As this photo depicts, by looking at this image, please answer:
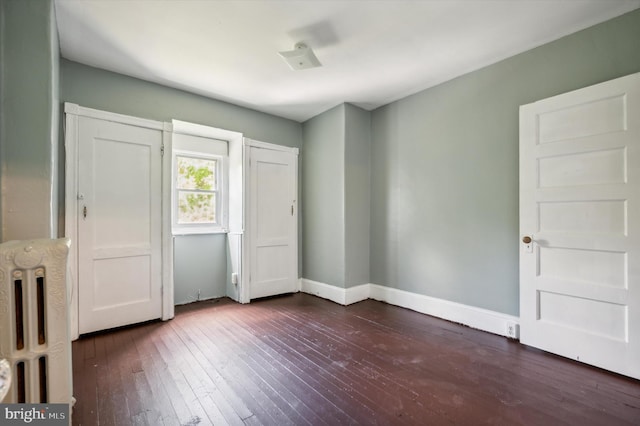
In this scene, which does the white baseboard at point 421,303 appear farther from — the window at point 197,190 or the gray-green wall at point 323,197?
the window at point 197,190

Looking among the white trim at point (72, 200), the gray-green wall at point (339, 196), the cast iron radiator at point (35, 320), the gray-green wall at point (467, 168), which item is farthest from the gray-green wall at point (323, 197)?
the cast iron radiator at point (35, 320)

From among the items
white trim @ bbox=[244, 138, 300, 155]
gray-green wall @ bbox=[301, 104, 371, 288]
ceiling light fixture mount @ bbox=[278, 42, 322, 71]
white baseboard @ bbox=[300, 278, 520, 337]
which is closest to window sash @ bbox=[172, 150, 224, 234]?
white trim @ bbox=[244, 138, 300, 155]

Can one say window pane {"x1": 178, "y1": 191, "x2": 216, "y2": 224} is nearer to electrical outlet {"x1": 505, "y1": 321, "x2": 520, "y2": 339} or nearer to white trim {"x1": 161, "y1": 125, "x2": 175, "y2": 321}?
white trim {"x1": 161, "y1": 125, "x2": 175, "y2": 321}

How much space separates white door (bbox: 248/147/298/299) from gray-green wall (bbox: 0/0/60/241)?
7.22 feet

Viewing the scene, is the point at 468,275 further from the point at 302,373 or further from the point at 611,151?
the point at 302,373

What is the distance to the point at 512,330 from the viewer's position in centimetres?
262

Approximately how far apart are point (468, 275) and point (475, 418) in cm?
158

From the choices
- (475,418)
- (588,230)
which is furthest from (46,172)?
(588,230)

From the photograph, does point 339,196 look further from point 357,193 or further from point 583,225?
point 583,225

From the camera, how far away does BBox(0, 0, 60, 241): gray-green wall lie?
→ 1.73 meters

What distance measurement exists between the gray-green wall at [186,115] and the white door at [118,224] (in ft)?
0.79

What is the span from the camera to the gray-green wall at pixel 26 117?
173cm

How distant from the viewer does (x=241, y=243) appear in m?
3.83

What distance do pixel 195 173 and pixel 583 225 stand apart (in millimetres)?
4207
